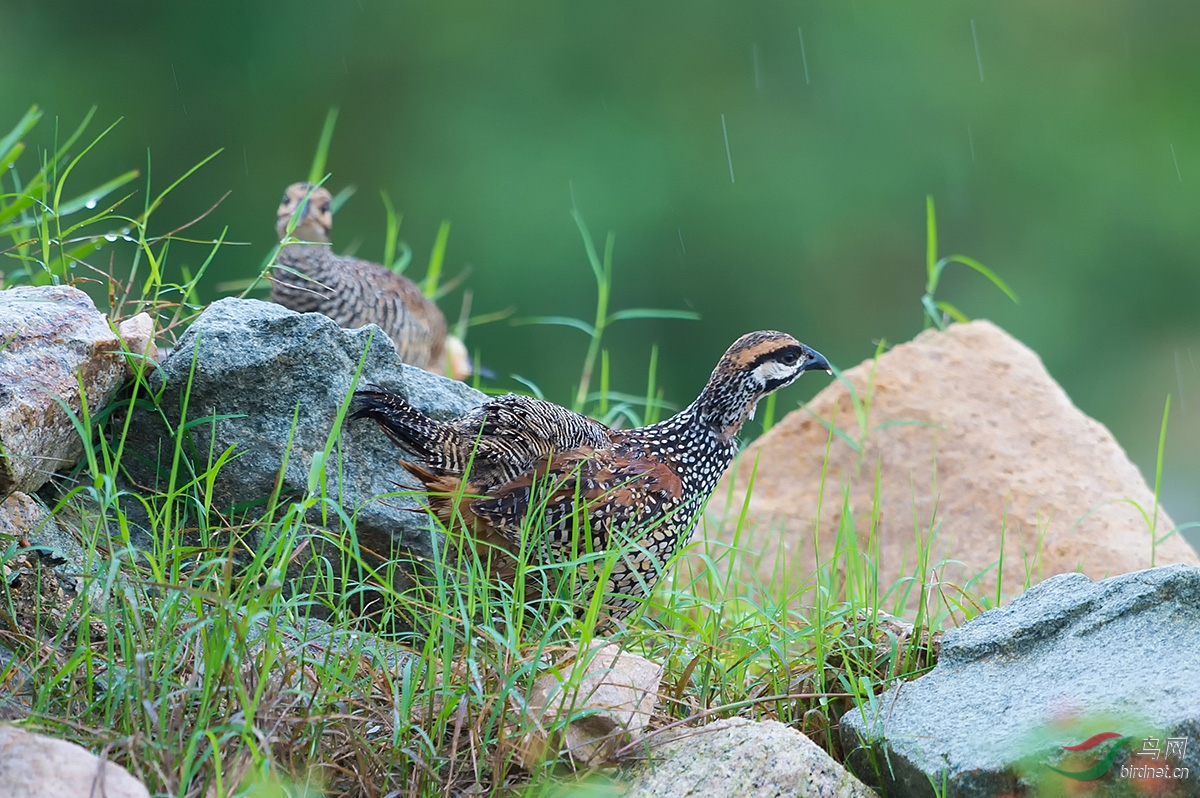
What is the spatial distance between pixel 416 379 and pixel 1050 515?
6.68 feet

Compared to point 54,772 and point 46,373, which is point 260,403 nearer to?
point 46,373

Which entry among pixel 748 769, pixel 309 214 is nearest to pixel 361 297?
pixel 309 214

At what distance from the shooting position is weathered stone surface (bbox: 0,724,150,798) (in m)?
1.91

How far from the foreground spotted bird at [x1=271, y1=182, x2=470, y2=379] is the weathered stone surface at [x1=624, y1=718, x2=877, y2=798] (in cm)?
225

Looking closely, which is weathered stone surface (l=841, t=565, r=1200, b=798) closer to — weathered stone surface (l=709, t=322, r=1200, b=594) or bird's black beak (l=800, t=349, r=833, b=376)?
bird's black beak (l=800, t=349, r=833, b=376)

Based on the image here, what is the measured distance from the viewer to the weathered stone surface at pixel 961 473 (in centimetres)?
401

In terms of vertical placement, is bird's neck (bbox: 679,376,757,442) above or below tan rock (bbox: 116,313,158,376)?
above

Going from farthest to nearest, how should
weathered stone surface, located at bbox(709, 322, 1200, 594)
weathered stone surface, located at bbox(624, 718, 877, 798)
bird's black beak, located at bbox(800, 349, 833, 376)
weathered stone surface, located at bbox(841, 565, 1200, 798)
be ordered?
weathered stone surface, located at bbox(709, 322, 1200, 594), bird's black beak, located at bbox(800, 349, 833, 376), weathered stone surface, located at bbox(624, 718, 877, 798), weathered stone surface, located at bbox(841, 565, 1200, 798)

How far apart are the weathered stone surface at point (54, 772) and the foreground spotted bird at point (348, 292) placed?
2333 mm

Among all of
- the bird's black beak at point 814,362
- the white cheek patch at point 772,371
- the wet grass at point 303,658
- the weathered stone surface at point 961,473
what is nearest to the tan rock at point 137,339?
the wet grass at point 303,658


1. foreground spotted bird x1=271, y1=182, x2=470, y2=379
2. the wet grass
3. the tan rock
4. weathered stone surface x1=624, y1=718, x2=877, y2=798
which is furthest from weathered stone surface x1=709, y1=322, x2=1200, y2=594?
the tan rock

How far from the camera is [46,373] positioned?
2535mm

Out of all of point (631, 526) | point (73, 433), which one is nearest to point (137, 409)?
point (73, 433)

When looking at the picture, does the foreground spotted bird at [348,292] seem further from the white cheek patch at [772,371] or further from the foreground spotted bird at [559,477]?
the white cheek patch at [772,371]
